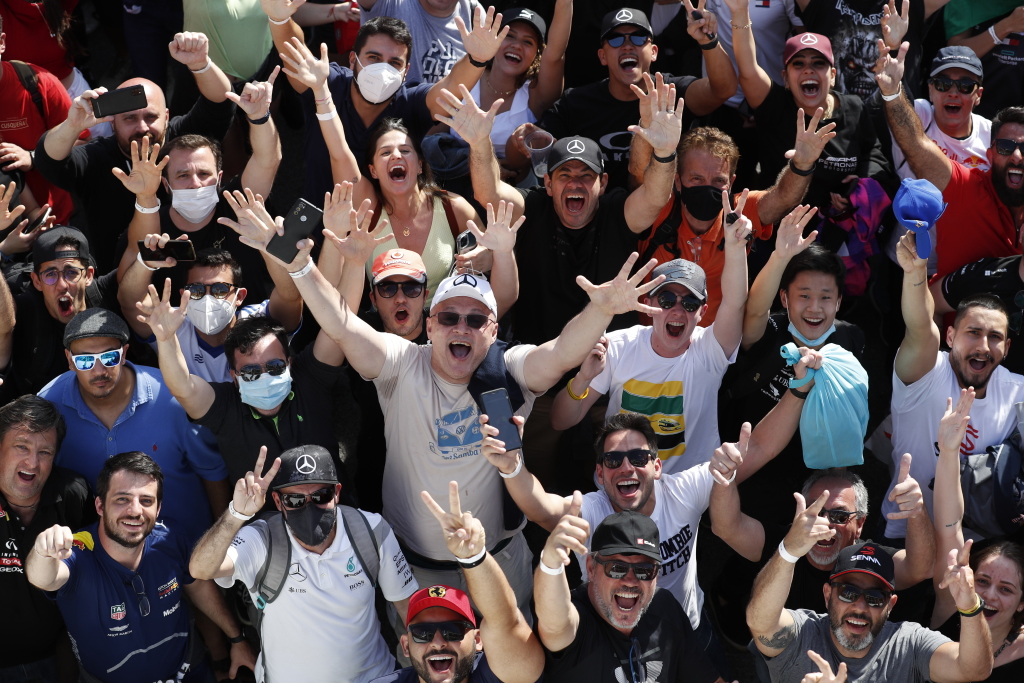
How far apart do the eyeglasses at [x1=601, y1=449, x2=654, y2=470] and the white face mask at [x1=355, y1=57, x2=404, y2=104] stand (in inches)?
103

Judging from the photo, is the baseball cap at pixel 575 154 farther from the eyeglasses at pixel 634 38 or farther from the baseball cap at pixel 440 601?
the baseball cap at pixel 440 601

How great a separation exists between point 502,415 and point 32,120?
13.0 feet

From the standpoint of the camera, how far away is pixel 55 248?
6000mm

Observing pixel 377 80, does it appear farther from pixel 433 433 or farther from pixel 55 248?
pixel 433 433

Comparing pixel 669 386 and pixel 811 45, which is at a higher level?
pixel 811 45

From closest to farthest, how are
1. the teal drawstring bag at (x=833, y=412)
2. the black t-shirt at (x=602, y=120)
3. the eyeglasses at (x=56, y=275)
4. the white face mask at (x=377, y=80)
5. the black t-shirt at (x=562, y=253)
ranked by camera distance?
the teal drawstring bag at (x=833, y=412), the eyeglasses at (x=56, y=275), the black t-shirt at (x=562, y=253), the white face mask at (x=377, y=80), the black t-shirt at (x=602, y=120)

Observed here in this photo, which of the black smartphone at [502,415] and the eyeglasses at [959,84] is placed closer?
the black smartphone at [502,415]

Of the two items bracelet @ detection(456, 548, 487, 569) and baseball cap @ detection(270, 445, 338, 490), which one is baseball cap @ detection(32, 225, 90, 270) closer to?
baseball cap @ detection(270, 445, 338, 490)

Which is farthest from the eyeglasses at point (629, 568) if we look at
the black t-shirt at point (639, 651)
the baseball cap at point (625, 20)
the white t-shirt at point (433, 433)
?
the baseball cap at point (625, 20)

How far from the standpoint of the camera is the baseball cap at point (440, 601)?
4.98m

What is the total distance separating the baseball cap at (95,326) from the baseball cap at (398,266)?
1301 millimetres

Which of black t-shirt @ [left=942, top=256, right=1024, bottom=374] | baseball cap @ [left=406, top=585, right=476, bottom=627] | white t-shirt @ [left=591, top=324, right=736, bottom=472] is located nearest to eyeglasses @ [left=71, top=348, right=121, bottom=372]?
baseball cap @ [left=406, top=585, right=476, bottom=627]

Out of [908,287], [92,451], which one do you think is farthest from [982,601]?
[92,451]

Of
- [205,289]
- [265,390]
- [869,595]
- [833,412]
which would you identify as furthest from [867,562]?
[205,289]
